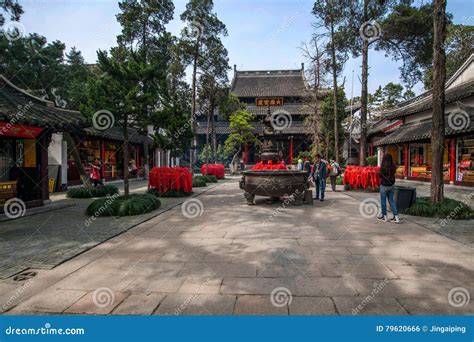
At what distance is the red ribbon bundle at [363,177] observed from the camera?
13211 millimetres

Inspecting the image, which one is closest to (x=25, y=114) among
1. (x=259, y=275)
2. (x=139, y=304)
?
(x=139, y=304)

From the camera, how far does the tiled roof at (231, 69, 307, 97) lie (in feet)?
112

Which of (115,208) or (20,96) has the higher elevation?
(20,96)

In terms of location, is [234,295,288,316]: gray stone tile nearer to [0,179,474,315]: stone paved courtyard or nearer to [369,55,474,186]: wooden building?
[0,179,474,315]: stone paved courtyard

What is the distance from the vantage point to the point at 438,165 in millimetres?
7805

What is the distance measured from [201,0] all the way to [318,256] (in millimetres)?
17148

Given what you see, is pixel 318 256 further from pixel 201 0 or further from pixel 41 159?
pixel 201 0

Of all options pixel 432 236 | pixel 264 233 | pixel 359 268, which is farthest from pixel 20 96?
pixel 432 236
